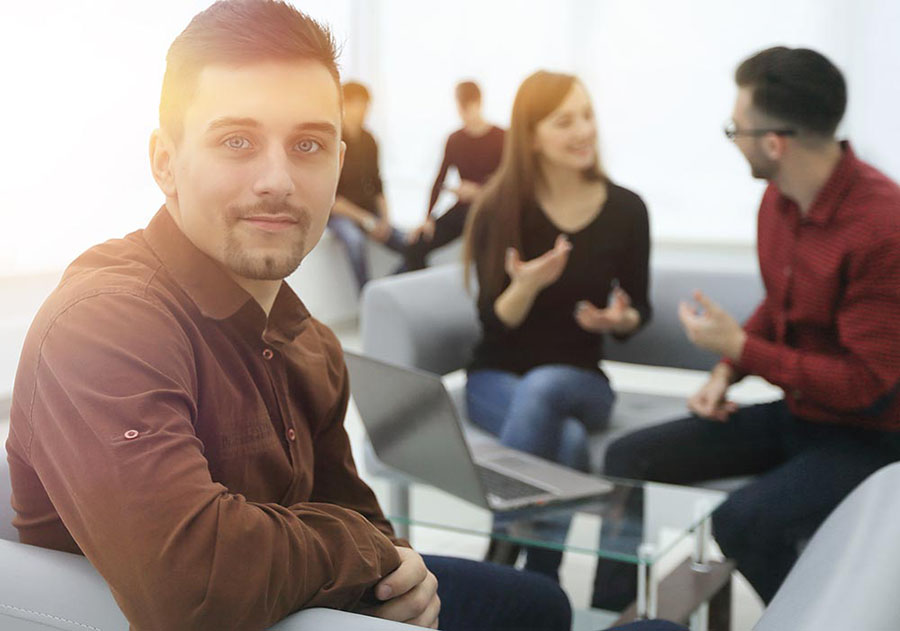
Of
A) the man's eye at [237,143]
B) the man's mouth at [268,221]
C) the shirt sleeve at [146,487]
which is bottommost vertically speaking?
the shirt sleeve at [146,487]

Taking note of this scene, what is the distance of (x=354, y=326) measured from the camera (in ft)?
21.3

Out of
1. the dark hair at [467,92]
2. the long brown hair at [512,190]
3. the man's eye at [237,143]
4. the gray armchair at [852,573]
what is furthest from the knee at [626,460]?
the dark hair at [467,92]

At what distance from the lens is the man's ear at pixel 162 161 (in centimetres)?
117

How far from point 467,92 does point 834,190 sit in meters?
3.82

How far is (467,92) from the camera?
5.86 meters

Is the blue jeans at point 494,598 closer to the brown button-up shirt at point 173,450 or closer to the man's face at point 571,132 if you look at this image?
the brown button-up shirt at point 173,450

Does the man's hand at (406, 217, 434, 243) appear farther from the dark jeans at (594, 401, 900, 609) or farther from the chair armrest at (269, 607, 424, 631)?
the chair armrest at (269, 607, 424, 631)

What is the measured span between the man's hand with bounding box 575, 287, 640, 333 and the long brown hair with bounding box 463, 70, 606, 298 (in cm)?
26

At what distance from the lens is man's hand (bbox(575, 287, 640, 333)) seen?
2717 millimetres

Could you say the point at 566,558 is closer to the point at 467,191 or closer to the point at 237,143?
the point at 237,143

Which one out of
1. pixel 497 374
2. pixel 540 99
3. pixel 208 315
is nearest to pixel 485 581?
pixel 208 315

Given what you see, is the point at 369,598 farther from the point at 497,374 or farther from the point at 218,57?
the point at 497,374

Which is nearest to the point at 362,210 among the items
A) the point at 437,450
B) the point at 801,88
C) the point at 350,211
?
the point at 350,211

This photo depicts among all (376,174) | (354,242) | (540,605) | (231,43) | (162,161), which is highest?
(231,43)
